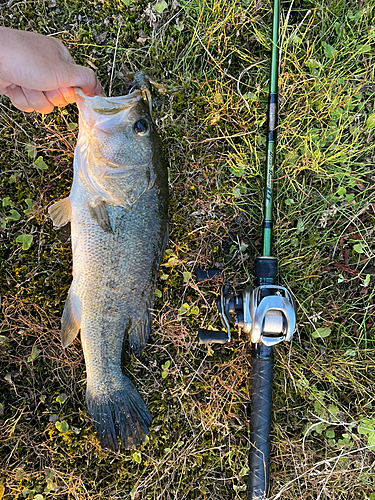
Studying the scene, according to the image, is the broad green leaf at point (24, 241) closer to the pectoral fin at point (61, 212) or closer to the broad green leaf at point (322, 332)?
the pectoral fin at point (61, 212)

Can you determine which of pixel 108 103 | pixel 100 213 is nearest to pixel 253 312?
pixel 100 213

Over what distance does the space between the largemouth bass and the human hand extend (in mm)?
147

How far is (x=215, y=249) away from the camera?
8.80ft

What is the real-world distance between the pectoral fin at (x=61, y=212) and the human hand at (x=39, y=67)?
0.71 meters

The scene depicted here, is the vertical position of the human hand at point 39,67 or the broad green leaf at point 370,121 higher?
the human hand at point 39,67

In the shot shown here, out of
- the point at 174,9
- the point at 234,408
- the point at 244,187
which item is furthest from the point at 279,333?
the point at 174,9

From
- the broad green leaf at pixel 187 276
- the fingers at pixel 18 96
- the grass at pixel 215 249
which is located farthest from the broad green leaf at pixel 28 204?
the broad green leaf at pixel 187 276

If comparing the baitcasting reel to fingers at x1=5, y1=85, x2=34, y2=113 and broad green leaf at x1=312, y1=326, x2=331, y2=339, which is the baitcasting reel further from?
fingers at x1=5, y1=85, x2=34, y2=113

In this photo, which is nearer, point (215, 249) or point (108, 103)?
point (108, 103)

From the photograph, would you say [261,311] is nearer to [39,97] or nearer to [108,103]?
[108,103]

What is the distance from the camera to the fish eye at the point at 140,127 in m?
2.00

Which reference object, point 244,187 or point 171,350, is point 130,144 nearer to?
point 244,187

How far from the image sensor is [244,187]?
2.68 m

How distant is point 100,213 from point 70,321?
2.73 feet
